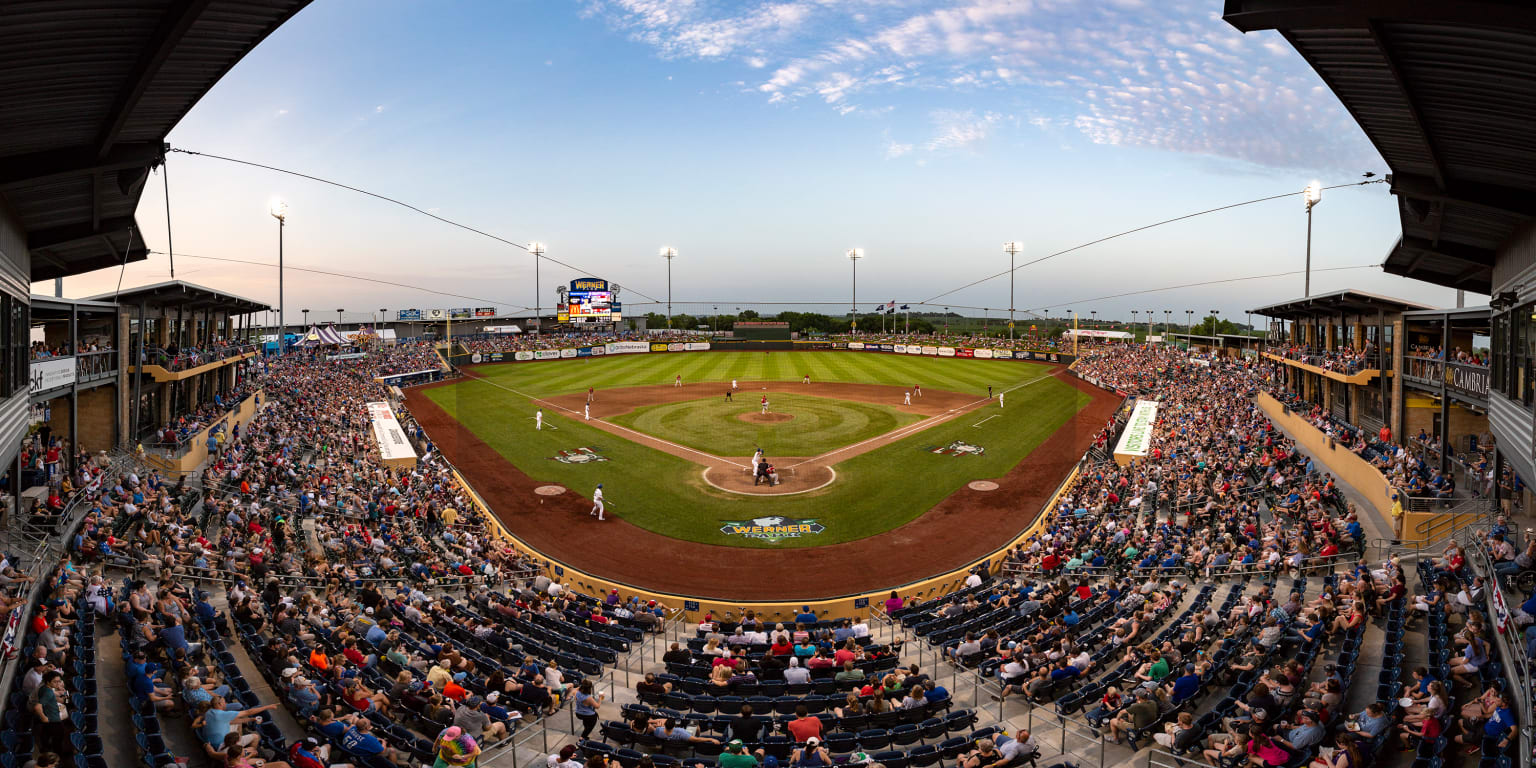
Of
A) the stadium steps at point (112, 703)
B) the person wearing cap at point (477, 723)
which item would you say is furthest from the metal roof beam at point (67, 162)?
the person wearing cap at point (477, 723)

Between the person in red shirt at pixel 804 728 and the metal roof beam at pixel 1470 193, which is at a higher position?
the metal roof beam at pixel 1470 193

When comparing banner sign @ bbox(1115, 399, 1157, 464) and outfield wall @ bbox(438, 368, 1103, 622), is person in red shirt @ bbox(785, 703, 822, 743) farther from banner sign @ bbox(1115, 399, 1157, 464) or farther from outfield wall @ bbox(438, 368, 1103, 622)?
banner sign @ bbox(1115, 399, 1157, 464)

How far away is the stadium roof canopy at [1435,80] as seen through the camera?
6145 millimetres

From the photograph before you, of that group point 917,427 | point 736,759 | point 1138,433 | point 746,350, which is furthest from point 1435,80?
point 746,350

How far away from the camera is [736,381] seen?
197ft

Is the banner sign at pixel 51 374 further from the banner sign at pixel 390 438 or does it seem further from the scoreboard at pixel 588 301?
the scoreboard at pixel 588 301

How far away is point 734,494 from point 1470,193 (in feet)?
67.6

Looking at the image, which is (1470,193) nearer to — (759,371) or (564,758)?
(564,758)

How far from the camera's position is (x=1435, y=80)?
8.38m

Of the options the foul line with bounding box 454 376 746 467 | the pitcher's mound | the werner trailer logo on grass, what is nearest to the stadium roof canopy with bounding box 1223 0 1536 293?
the werner trailer logo on grass

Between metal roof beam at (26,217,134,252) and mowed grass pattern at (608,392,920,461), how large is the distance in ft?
70.0

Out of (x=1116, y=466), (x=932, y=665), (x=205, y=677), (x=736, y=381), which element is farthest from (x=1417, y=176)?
(x=736, y=381)

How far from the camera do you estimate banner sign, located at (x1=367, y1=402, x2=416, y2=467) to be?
95.3 feet

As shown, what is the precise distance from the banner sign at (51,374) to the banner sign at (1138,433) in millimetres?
34035
